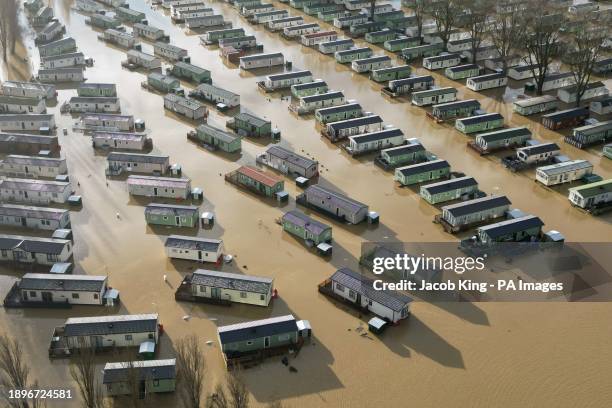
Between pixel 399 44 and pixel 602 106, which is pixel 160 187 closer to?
pixel 602 106

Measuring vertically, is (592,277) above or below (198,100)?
below

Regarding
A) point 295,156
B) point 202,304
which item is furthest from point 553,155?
point 202,304

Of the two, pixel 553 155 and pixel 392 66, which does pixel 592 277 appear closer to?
pixel 553 155

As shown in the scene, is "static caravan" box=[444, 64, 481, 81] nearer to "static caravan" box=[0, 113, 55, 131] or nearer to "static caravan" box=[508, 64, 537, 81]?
"static caravan" box=[508, 64, 537, 81]

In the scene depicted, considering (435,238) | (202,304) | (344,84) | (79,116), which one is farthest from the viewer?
(344,84)

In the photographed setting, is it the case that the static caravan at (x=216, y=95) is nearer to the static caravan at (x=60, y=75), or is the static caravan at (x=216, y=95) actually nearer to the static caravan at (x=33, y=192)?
the static caravan at (x=60, y=75)

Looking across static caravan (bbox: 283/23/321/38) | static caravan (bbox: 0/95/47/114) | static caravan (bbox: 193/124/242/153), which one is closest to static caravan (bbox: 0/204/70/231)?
static caravan (bbox: 193/124/242/153)

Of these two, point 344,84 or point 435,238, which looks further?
point 344,84

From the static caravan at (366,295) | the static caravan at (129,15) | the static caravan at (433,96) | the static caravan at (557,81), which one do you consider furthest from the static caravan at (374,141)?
the static caravan at (129,15)
